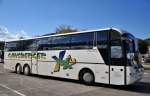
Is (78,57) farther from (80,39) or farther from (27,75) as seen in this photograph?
(27,75)

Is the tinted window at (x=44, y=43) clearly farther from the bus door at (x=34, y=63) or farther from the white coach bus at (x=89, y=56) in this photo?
the bus door at (x=34, y=63)

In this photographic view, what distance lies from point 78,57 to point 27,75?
20.8 feet

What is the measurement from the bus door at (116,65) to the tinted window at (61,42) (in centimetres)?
366

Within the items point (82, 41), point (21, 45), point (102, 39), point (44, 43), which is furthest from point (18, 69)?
point (102, 39)

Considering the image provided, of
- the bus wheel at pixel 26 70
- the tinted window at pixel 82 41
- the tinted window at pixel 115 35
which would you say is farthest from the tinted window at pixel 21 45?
the tinted window at pixel 115 35

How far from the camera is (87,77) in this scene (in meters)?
15.4

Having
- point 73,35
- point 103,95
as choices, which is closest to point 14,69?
point 73,35

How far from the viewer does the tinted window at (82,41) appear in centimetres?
1531

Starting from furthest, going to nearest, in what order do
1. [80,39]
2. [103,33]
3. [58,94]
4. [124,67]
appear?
[80,39] → [103,33] → [124,67] → [58,94]

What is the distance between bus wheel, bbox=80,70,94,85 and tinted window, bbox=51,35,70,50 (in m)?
A: 2.07

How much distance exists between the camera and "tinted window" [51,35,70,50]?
16916 millimetres

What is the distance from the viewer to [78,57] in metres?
16.0

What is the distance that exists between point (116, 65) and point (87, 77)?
2.31 m

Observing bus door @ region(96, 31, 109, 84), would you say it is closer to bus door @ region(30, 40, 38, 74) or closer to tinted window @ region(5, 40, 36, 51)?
bus door @ region(30, 40, 38, 74)
